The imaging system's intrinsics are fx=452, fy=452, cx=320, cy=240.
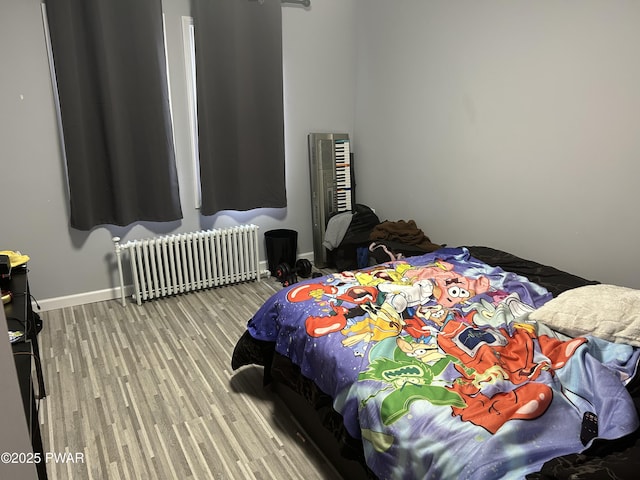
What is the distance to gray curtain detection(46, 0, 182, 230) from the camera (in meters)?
3.04

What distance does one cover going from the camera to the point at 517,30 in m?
2.80

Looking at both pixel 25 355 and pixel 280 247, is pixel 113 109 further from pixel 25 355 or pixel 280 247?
pixel 25 355

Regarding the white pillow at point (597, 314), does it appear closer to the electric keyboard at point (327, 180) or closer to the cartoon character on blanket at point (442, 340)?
the cartoon character on blanket at point (442, 340)

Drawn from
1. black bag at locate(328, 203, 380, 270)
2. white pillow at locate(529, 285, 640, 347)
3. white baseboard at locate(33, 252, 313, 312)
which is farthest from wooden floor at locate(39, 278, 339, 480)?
white pillow at locate(529, 285, 640, 347)

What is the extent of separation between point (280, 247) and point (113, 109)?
167 centimetres

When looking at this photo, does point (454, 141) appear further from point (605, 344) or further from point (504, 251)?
point (605, 344)

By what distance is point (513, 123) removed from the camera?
2.92 meters

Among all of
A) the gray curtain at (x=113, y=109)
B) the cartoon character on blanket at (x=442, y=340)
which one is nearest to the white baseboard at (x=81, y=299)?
the gray curtain at (x=113, y=109)

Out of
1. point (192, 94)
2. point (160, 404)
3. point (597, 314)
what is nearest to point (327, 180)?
point (192, 94)

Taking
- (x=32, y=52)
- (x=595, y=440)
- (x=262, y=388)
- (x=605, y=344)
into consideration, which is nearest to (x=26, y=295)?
(x=262, y=388)

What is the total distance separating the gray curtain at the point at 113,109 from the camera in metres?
3.04

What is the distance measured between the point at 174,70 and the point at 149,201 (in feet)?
3.34

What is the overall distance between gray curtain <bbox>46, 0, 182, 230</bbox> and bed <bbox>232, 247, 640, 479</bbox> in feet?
5.47

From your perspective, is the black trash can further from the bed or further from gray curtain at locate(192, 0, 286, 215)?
the bed
